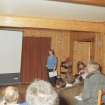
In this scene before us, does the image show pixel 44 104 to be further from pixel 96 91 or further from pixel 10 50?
pixel 10 50

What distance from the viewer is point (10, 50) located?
20.1 feet

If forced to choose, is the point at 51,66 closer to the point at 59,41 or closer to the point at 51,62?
the point at 51,62

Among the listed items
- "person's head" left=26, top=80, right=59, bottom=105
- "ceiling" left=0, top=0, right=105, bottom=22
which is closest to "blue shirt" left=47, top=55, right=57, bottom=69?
"ceiling" left=0, top=0, right=105, bottom=22

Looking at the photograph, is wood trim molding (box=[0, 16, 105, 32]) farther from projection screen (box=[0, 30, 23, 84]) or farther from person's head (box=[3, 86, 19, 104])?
person's head (box=[3, 86, 19, 104])

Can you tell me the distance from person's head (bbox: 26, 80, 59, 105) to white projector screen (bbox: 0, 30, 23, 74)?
12.5 ft

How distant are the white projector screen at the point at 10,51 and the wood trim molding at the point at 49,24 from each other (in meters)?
0.92

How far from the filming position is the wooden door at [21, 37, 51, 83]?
21.8ft

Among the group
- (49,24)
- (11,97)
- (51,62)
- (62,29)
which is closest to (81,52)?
(51,62)

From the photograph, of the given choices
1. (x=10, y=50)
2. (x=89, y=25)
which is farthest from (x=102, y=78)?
(x=10, y=50)

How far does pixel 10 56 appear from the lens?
6.16 m

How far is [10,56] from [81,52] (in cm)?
183

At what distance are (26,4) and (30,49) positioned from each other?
259cm

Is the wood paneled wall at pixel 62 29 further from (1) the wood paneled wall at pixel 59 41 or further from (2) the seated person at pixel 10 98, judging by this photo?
(2) the seated person at pixel 10 98

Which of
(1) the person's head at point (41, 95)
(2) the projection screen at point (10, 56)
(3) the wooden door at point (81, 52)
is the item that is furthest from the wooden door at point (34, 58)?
(1) the person's head at point (41, 95)
